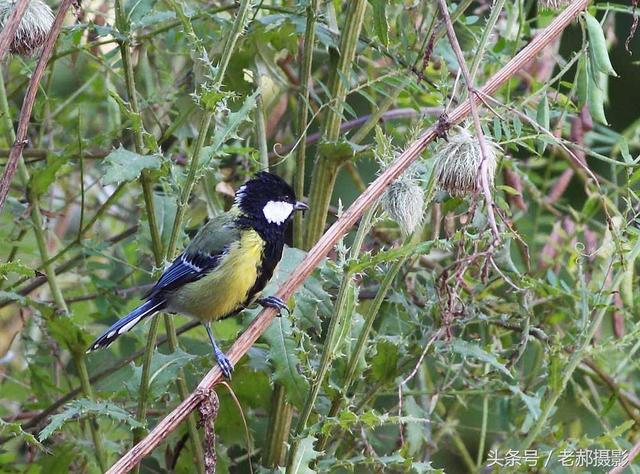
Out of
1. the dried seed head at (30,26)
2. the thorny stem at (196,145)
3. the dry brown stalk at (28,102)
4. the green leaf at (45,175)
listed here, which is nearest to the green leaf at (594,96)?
the thorny stem at (196,145)

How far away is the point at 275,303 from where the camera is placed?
7.93ft

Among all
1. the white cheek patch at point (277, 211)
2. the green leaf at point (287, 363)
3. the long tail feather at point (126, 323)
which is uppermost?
the white cheek patch at point (277, 211)

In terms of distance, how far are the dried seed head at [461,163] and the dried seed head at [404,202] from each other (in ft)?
0.22

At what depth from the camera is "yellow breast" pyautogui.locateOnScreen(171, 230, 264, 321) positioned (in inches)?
109

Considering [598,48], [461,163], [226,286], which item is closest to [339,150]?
[226,286]

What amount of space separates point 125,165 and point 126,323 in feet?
1.47

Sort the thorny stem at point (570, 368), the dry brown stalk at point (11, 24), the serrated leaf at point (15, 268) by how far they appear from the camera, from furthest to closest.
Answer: the thorny stem at point (570, 368), the serrated leaf at point (15, 268), the dry brown stalk at point (11, 24)

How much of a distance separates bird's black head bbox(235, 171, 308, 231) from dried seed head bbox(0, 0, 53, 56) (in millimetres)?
741

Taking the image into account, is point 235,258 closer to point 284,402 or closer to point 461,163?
point 284,402

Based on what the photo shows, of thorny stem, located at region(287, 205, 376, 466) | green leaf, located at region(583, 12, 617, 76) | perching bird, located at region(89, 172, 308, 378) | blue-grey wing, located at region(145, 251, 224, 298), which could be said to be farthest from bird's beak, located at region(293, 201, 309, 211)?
green leaf, located at region(583, 12, 617, 76)

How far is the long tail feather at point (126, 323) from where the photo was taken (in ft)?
8.16

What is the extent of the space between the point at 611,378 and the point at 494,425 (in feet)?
2.05

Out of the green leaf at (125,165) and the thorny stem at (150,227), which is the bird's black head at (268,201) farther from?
the green leaf at (125,165)

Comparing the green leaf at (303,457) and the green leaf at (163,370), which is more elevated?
the green leaf at (163,370)
